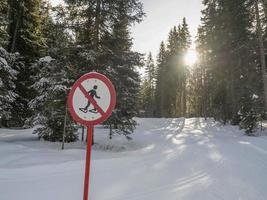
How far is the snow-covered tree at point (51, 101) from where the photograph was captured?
1295cm

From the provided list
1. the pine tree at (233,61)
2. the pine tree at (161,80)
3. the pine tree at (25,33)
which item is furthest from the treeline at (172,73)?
the pine tree at (25,33)

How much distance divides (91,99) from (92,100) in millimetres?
22

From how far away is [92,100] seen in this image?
398 centimetres

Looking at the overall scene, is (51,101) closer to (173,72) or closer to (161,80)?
(173,72)

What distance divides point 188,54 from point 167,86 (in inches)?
279

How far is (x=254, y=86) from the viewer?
23.8m

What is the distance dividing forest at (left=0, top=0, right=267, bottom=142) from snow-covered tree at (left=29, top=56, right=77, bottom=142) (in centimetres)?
4

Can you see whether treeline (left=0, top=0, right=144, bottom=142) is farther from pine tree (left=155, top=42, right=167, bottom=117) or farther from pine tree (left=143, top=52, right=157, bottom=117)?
pine tree (left=143, top=52, right=157, bottom=117)

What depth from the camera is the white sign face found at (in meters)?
3.97

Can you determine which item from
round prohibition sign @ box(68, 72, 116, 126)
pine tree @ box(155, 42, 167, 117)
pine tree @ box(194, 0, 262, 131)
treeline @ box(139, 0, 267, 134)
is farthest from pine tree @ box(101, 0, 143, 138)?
pine tree @ box(155, 42, 167, 117)

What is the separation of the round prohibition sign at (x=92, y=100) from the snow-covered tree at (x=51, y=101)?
28.7 ft

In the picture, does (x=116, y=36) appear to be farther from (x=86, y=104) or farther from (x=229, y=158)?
(x=86, y=104)

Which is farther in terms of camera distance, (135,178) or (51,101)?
(51,101)

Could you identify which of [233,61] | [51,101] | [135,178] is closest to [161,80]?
[233,61]
